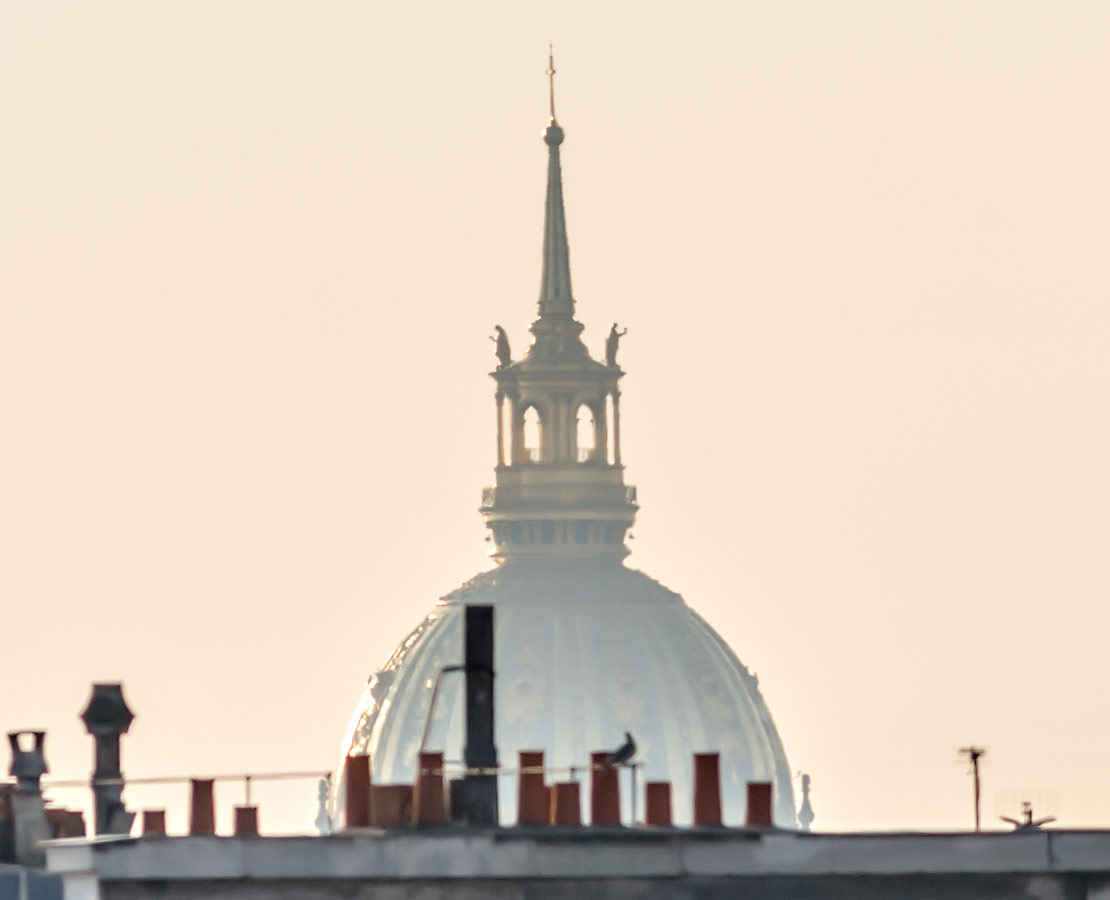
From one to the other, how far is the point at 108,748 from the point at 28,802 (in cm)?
931

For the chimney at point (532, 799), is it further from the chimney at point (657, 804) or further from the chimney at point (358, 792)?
the chimney at point (657, 804)

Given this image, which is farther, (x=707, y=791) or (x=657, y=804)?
(x=657, y=804)

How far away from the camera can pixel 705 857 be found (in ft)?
383

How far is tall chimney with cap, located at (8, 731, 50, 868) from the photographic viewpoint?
134 metres

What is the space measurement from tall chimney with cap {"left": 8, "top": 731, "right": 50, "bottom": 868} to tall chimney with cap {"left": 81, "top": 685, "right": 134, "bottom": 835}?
1362mm

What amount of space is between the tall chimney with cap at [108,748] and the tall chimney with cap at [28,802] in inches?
53.6

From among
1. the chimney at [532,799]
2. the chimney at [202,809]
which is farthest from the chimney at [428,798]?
the chimney at [202,809]

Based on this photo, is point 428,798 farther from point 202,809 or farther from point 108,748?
point 108,748

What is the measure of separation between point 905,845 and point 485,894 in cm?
640

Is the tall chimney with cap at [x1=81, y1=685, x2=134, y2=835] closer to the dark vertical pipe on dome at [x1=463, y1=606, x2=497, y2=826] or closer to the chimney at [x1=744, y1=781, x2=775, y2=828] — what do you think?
the dark vertical pipe on dome at [x1=463, y1=606, x2=497, y2=826]

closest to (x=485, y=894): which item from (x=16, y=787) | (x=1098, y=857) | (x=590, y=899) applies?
(x=590, y=899)

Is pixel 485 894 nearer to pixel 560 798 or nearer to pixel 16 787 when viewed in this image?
pixel 560 798

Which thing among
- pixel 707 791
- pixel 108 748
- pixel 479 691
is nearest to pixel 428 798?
pixel 707 791

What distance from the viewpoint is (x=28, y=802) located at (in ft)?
446
